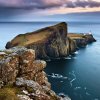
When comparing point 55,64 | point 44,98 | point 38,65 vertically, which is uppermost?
point 38,65

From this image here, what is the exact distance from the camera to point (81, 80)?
122188 millimetres

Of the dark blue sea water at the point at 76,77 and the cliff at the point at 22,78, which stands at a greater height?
the cliff at the point at 22,78

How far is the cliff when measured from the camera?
38.7 metres

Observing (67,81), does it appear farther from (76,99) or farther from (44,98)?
(44,98)

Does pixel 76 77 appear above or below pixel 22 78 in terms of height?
below

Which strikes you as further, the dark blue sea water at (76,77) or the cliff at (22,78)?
the dark blue sea water at (76,77)

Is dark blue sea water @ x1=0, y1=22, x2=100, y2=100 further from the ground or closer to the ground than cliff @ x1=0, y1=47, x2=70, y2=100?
closer to the ground

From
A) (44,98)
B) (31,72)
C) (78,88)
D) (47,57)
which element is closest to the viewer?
(44,98)

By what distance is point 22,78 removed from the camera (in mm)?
43688

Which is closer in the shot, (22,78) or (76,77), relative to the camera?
(22,78)

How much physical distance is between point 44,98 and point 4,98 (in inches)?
245

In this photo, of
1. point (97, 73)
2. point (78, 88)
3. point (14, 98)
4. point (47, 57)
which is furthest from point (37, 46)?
point (14, 98)

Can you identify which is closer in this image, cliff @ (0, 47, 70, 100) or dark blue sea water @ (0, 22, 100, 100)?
cliff @ (0, 47, 70, 100)

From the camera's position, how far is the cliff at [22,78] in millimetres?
38675
